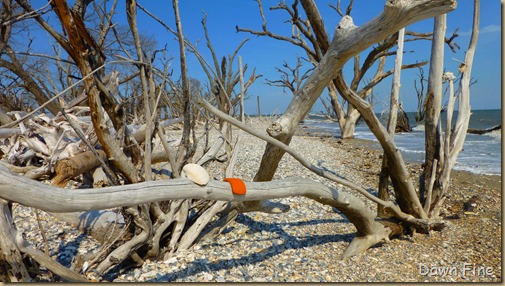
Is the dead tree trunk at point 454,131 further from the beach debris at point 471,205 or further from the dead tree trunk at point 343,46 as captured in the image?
the dead tree trunk at point 343,46

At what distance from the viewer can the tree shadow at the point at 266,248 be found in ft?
8.32

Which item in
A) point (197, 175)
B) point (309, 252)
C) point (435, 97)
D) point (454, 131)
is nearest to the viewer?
point (197, 175)

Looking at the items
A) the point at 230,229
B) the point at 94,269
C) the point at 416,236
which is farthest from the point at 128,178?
the point at 416,236

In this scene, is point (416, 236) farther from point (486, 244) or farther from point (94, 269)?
point (94, 269)

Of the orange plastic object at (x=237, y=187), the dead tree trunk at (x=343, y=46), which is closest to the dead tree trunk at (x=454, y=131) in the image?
the dead tree trunk at (x=343, y=46)

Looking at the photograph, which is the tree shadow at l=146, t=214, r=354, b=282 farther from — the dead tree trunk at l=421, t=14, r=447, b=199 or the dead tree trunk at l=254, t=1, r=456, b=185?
the dead tree trunk at l=421, t=14, r=447, b=199

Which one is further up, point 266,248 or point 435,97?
point 435,97

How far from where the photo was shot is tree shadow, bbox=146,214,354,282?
2537 millimetres

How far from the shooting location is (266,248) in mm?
3047

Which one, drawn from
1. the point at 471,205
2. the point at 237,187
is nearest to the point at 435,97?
the point at 471,205

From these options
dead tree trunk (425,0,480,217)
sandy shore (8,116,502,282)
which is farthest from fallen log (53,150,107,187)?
dead tree trunk (425,0,480,217)

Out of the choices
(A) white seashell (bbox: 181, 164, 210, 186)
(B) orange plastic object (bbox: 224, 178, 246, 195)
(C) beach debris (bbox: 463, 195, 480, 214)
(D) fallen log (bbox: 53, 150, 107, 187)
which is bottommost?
(C) beach debris (bbox: 463, 195, 480, 214)

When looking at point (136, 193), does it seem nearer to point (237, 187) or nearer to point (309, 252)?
point (237, 187)

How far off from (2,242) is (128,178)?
0.83 metres
